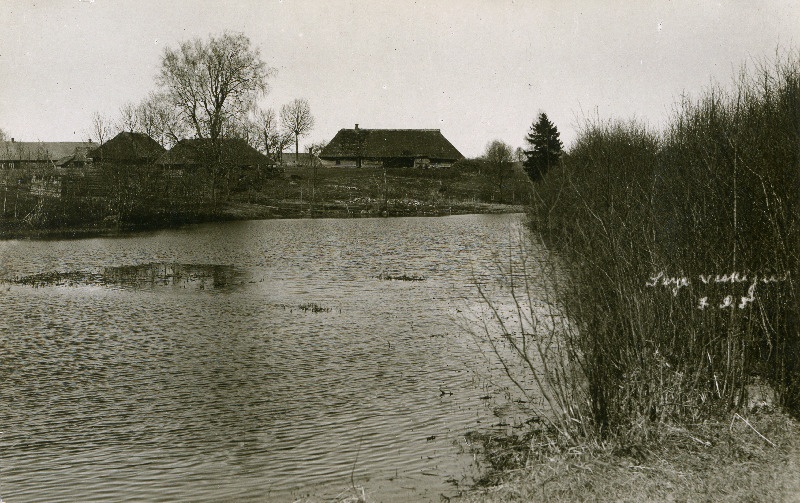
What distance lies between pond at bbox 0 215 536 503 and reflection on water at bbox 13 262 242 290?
11 cm

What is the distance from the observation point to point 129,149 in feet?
172

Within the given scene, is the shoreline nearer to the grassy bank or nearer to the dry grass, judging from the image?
the grassy bank

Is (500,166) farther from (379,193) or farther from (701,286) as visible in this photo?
(701,286)

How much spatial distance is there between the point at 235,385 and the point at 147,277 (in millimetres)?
12801

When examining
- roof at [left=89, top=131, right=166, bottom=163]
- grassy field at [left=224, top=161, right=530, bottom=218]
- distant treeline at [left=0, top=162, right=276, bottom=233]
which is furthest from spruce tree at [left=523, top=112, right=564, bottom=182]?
roof at [left=89, top=131, right=166, bottom=163]

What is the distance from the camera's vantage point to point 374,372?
11.8 m

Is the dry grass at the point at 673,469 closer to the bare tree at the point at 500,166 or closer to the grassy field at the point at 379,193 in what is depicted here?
the grassy field at the point at 379,193

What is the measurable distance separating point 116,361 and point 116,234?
28.9m

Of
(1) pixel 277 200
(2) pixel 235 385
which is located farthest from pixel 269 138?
(2) pixel 235 385

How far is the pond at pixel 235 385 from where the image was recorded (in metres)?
7.77

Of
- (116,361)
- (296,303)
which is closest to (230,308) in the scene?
(296,303)

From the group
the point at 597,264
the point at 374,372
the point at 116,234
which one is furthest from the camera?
the point at 116,234

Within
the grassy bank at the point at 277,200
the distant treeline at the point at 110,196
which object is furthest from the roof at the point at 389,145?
the distant treeline at the point at 110,196

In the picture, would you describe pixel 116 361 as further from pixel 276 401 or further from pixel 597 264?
pixel 597 264
